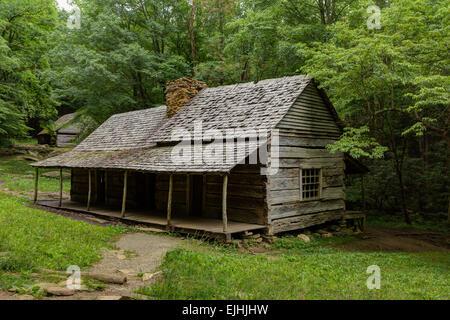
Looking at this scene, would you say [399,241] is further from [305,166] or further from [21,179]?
[21,179]

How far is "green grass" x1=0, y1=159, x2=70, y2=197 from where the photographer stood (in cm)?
2145

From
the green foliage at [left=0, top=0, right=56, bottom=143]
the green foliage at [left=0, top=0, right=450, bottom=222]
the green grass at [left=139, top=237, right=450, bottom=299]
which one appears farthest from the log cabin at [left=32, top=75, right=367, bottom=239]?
the green foliage at [left=0, top=0, right=56, bottom=143]

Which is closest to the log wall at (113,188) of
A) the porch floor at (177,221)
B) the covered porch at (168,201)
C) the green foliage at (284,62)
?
the covered porch at (168,201)

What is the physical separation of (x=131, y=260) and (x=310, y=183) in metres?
7.91

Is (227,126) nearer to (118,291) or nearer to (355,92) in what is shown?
(355,92)

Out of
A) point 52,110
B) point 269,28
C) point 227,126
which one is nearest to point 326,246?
point 227,126

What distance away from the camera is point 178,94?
17312 mm

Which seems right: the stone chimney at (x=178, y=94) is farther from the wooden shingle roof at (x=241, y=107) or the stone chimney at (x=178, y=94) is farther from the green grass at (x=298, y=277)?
the green grass at (x=298, y=277)

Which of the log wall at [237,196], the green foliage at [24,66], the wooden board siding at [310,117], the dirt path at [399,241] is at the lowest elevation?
the dirt path at [399,241]

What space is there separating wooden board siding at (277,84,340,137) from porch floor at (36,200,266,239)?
390 centimetres

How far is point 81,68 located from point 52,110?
10.3m

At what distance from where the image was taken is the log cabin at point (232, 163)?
11.8 m

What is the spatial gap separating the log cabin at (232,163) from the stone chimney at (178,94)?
51 millimetres
